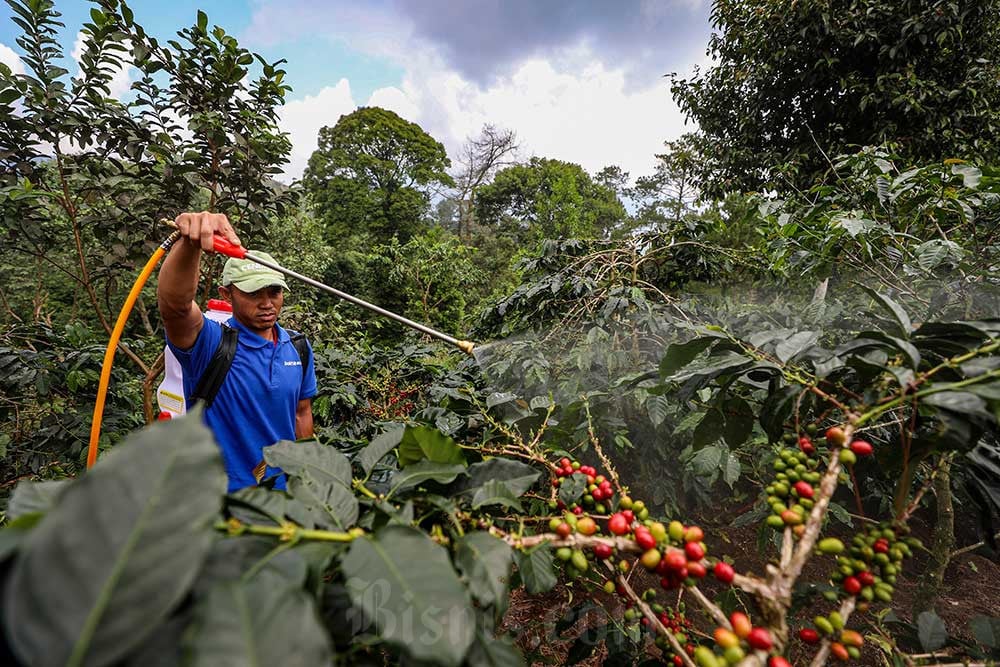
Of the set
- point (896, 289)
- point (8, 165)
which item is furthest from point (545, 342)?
point (8, 165)

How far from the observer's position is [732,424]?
2.60 feet

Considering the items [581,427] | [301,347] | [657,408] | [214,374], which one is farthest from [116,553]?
[301,347]

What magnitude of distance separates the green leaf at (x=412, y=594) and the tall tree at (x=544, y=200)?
1638 cm

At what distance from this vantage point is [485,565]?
384 millimetres

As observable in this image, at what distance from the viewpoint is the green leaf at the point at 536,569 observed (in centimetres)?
49

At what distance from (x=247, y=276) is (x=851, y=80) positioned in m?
5.50

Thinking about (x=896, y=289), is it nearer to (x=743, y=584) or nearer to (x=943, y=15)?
(x=743, y=584)

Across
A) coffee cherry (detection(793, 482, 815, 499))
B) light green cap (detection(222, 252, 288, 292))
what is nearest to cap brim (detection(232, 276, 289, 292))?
light green cap (detection(222, 252, 288, 292))

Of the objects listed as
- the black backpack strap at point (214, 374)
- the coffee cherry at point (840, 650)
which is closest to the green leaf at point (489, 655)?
the coffee cherry at point (840, 650)

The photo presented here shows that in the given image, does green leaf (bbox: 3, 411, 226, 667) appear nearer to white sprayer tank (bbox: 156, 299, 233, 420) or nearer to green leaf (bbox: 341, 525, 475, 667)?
green leaf (bbox: 341, 525, 475, 667)

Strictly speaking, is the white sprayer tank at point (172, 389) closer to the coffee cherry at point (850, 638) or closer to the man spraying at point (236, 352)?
the man spraying at point (236, 352)

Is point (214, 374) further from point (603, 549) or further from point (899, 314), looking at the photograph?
point (899, 314)

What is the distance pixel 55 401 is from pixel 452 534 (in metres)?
3.01

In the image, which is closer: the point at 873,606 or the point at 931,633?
the point at 931,633
